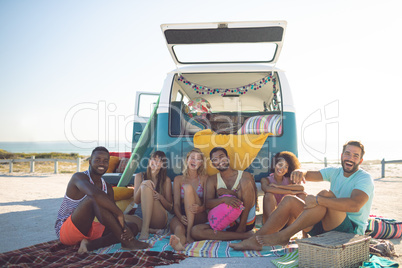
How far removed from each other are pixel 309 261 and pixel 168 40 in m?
3.07

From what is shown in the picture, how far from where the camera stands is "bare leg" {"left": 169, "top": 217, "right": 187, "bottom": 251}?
303cm

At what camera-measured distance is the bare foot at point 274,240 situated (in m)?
3.04

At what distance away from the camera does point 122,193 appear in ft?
14.1

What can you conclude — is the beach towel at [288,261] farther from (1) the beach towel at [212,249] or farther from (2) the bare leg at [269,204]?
(2) the bare leg at [269,204]

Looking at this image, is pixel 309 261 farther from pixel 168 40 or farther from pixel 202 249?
pixel 168 40

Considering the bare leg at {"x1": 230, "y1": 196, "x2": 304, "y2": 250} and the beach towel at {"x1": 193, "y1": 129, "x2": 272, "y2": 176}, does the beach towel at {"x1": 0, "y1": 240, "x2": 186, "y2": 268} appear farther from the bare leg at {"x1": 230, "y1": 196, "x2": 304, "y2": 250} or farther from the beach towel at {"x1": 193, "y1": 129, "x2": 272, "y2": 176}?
the beach towel at {"x1": 193, "y1": 129, "x2": 272, "y2": 176}

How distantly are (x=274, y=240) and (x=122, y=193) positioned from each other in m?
2.17

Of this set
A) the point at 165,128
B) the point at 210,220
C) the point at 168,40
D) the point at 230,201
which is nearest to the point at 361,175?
the point at 230,201

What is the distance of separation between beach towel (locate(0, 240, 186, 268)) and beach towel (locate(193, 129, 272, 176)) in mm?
1528

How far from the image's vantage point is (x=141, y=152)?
490 cm

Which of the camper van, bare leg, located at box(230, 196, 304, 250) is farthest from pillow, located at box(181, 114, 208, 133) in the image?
bare leg, located at box(230, 196, 304, 250)

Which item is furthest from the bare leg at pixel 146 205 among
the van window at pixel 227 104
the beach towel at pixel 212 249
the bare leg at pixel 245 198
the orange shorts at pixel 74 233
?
the van window at pixel 227 104

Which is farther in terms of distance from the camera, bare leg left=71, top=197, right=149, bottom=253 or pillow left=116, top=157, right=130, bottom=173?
pillow left=116, top=157, right=130, bottom=173

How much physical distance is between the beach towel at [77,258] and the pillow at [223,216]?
703mm
